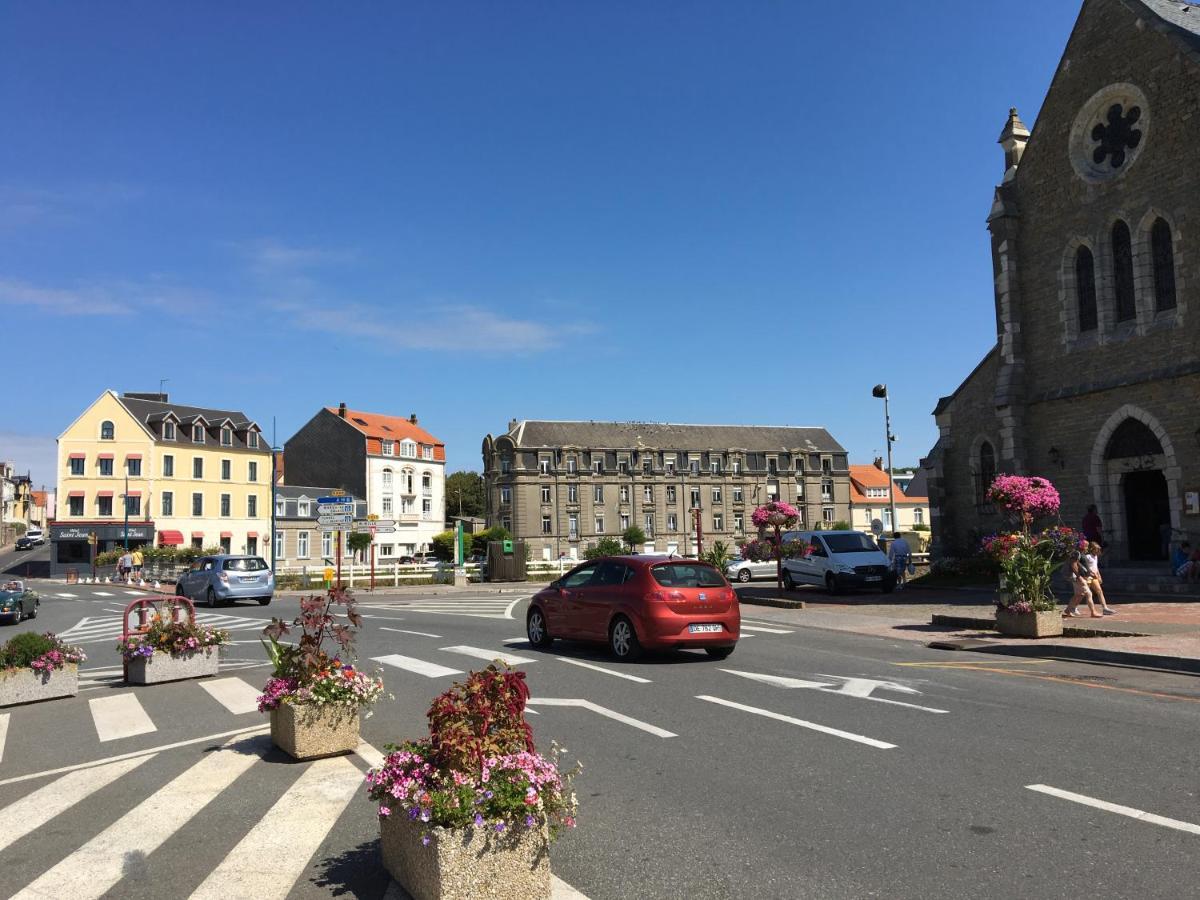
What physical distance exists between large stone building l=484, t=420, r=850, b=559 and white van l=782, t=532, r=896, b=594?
5392 centimetres

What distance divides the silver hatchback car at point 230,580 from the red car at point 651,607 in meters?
18.7

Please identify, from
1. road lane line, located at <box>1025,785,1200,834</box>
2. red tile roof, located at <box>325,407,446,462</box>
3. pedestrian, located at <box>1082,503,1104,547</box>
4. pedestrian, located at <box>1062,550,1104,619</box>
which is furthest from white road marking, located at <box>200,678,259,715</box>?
red tile roof, located at <box>325,407,446,462</box>

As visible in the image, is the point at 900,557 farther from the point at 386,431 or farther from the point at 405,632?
the point at 386,431

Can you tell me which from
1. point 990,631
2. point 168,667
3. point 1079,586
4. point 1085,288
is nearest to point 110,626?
point 168,667

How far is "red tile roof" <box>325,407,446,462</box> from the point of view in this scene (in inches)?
2980

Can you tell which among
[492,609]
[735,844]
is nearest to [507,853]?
[735,844]

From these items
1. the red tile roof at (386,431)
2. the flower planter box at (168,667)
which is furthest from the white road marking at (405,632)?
the red tile roof at (386,431)

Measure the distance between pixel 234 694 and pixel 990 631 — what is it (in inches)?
476

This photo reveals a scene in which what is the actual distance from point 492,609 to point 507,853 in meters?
21.7

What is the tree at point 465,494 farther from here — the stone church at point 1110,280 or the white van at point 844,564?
the stone church at point 1110,280

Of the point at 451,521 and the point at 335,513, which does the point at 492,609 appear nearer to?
the point at 335,513

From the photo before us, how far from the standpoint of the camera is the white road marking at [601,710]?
26.0 feet

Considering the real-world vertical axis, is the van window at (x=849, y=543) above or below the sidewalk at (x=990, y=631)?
above

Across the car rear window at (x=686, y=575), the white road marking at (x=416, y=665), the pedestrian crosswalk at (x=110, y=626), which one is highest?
the car rear window at (x=686, y=575)
